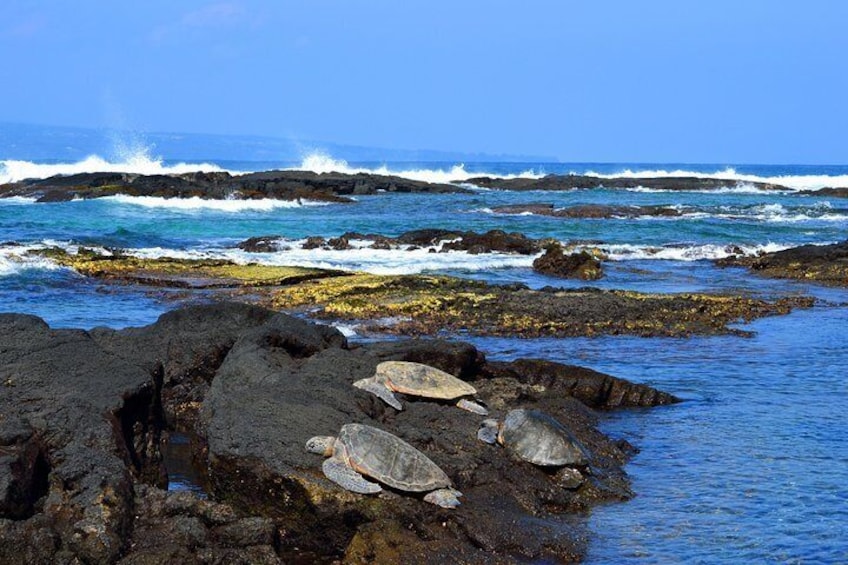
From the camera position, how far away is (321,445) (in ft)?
24.2

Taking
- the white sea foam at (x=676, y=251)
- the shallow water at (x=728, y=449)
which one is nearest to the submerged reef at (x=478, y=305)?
the shallow water at (x=728, y=449)

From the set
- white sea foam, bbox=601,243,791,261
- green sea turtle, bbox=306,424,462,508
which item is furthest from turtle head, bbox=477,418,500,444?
white sea foam, bbox=601,243,791,261

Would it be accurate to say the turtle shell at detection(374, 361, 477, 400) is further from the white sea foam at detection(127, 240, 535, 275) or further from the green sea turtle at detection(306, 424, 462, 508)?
the white sea foam at detection(127, 240, 535, 275)

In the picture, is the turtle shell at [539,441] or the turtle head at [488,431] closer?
the turtle shell at [539,441]

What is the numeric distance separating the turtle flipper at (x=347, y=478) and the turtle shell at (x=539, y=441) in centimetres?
166

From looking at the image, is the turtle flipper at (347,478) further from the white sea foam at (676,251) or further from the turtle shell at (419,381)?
the white sea foam at (676,251)

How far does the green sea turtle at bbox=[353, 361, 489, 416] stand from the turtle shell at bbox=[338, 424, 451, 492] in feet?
5.40

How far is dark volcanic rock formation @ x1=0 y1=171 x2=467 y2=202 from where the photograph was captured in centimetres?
5247

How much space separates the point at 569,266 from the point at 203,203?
29.6 meters

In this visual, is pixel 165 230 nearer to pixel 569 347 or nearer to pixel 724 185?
pixel 569 347

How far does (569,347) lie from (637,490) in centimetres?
625

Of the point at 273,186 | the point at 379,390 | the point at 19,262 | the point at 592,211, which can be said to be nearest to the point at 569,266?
the point at 19,262

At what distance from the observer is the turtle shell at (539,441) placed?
8.23m

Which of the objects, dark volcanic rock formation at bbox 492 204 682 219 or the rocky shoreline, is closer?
dark volcanic rock formation at bbox 492 204 682 219
